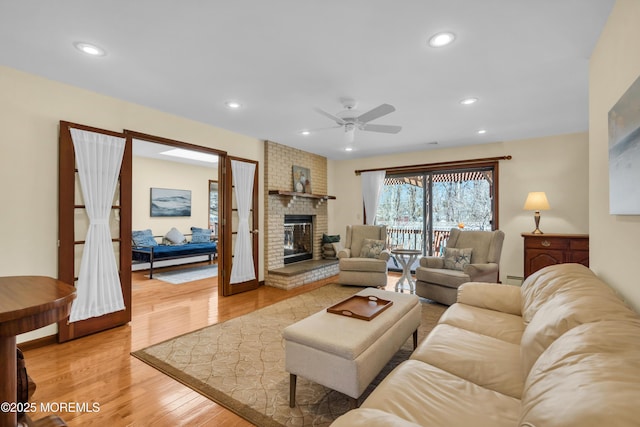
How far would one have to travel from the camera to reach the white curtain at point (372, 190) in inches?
248

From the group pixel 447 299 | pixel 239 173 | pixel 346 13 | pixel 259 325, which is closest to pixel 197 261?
pixel 239 173

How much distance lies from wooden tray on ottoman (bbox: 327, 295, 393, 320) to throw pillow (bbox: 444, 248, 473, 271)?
6.83ft

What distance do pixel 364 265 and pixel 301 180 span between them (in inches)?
83.0

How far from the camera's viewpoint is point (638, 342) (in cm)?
92

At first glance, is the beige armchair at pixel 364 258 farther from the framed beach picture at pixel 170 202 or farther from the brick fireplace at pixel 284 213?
the framed beach picture at pixel 170 202

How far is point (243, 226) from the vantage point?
4.64 meters

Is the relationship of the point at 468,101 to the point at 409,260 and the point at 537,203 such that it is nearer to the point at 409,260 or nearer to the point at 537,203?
the point at 537,203

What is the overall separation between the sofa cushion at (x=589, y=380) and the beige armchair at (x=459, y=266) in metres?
2.85

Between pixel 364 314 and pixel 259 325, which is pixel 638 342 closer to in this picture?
pixel 364 314

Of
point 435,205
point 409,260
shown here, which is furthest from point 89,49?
point 435,205

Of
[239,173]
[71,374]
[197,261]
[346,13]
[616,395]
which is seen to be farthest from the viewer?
[197,261]

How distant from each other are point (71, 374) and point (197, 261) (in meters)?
5.06

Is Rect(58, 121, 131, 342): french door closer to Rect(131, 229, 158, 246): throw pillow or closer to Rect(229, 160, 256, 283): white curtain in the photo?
Rect(229, 160, 256, 283): white curtain

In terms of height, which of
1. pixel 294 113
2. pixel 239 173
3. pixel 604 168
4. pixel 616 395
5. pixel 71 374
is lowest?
pixel 71 374
